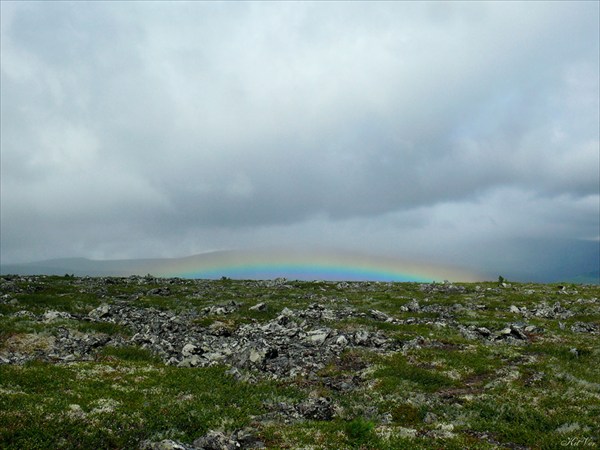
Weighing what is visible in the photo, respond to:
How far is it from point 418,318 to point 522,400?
20.5 meters

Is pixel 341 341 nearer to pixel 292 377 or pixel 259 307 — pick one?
pixel 292 377

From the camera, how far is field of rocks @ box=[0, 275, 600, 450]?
1512cm

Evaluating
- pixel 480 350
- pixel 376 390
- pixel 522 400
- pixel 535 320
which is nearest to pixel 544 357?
pixel 480 350

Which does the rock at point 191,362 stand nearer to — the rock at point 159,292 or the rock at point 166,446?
the rock at point 166,446

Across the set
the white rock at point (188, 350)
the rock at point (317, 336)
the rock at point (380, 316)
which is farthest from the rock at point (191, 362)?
the rock at point (380, 316)

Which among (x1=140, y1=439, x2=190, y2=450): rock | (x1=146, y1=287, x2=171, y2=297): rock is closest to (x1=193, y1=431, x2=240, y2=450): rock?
(x1=140, y1=439, x2=190, y2=450): rock

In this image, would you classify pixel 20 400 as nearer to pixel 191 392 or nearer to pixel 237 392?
pixel 191 392

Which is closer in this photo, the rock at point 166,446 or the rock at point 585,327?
the rock at point 166,446

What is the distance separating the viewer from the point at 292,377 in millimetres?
23219

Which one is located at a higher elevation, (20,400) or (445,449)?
(20,400)

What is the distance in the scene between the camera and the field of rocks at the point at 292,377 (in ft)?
49.6

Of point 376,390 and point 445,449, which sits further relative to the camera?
point 376,390

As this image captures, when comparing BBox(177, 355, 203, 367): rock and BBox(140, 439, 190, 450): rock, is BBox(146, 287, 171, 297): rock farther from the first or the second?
BBox(140, 439, 190, 450): rock

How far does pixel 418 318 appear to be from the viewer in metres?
39.9
